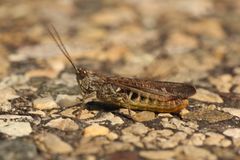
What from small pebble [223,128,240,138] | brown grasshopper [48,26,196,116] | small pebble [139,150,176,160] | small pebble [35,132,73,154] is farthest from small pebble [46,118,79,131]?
small pebble [223,128,240,138]

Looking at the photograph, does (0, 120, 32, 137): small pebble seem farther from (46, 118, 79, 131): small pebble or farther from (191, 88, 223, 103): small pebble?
(191, 88, 223, 103): small pebble

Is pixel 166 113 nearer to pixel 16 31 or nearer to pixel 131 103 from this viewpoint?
Answer: pixel 131 103

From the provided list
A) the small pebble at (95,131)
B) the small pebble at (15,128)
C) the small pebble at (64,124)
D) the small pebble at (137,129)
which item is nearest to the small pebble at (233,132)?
the small pebble at (137,129)

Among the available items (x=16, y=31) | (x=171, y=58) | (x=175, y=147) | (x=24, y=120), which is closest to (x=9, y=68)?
(x=16, y=31)

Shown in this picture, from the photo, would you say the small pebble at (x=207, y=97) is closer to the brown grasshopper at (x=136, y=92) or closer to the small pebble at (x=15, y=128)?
the brown grasshopper at (x=136, y=92)

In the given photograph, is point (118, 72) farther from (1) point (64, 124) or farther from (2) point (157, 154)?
(2) point (157, 154)
